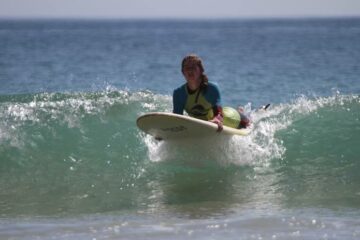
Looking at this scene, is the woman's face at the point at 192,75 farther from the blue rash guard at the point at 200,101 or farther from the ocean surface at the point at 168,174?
the ocean surface at the point at 168,174

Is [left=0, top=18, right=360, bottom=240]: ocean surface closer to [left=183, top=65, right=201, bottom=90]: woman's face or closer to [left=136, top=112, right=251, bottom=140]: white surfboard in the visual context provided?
[left=136, top=112, right=251, bottom=140]: white surfboard

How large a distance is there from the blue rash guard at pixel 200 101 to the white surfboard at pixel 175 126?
25cm

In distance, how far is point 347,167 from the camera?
9.91 meters

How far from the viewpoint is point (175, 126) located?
887cm

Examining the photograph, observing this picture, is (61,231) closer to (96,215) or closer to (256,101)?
(96,215)

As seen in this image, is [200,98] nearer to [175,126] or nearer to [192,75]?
[192,75]

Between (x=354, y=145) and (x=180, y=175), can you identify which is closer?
(x=180, y=175)

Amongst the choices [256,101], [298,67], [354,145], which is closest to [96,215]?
[354,145]

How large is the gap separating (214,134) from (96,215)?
209 cm

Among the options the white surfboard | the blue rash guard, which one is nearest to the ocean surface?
the white surfboard

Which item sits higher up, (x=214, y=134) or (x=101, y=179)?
(x=214, y=134)

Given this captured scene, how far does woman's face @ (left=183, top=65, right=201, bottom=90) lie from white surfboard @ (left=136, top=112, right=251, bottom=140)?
17.9 inches

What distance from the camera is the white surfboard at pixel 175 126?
8.68 meters

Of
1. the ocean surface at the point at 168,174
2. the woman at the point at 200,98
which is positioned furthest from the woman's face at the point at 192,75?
the ocean surface at the point at 168,174
